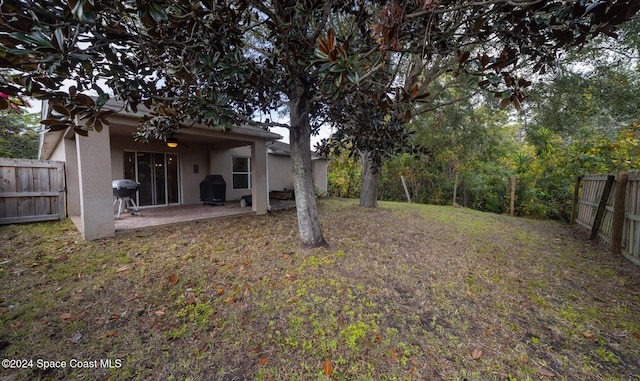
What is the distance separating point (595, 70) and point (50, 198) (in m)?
14.0

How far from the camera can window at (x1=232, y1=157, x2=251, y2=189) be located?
11.0 m

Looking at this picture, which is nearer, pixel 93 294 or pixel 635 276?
pixel 93 294

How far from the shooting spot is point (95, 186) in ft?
15.4

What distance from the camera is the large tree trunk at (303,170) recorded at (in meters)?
4.04

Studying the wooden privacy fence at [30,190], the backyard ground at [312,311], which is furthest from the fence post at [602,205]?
the wooden privacy fence at [30,190]

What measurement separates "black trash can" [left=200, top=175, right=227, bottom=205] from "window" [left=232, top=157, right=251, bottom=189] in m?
Result: 1.75

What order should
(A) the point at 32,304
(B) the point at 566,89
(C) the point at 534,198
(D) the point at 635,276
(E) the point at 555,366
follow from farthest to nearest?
(C) the point at 534,198, (B) the point at 566,89, (D) the point at 635,276, (A) the point at 32,304, (E) the point at 555,366

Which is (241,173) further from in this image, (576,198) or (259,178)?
(576,198)

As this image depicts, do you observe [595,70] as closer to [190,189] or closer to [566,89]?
[566,89]

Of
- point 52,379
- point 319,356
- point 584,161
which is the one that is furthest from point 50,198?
point 584,161

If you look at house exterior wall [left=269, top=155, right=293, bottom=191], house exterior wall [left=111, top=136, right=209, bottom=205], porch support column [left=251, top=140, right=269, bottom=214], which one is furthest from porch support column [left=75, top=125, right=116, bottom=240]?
house exterior wall [left=269, top=155, right=293, bottom=191]

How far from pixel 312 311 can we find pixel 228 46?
292 centimetres

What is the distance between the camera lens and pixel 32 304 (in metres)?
2.64

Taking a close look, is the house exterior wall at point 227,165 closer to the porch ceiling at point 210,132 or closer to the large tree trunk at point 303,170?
the porch ceiling at point 210,132
